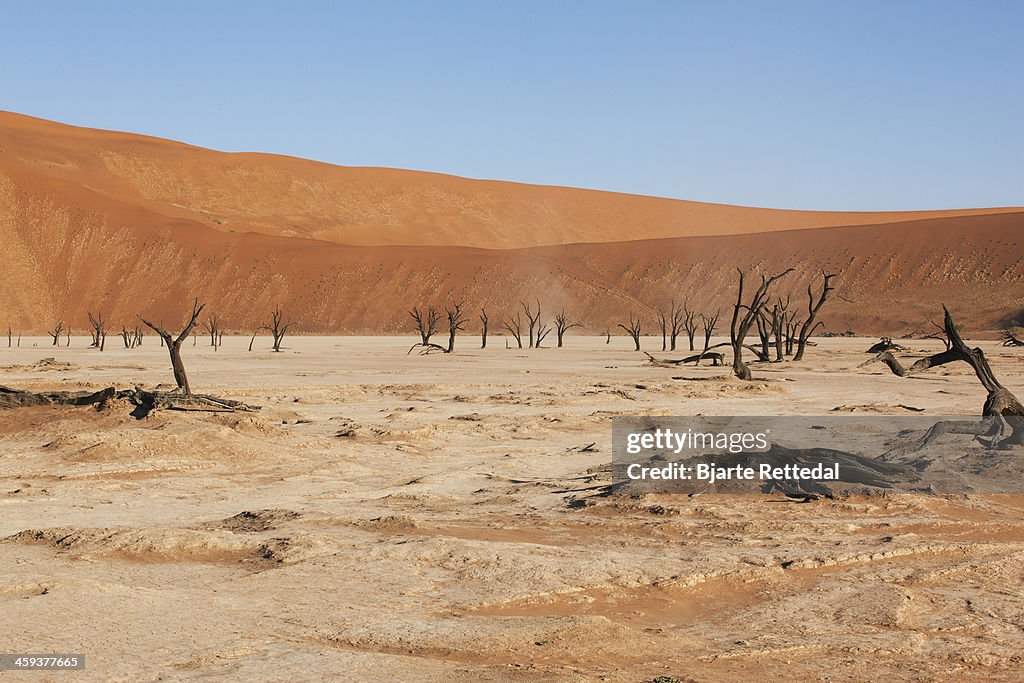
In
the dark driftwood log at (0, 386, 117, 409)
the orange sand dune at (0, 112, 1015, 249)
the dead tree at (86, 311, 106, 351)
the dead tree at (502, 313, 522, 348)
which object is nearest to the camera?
the dark driftwood log at (0, 386, 117, 409)

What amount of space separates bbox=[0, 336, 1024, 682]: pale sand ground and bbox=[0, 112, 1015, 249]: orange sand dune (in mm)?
103062

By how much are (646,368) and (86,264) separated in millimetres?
76889

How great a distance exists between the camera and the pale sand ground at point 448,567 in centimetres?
540

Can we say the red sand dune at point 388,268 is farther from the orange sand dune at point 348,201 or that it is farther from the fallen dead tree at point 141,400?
the fallen dead tree at point 141,400

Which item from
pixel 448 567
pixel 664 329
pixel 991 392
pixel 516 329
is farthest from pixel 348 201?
pixel 448 567

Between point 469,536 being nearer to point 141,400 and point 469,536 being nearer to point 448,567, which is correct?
point 448,567

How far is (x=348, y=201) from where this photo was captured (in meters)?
147

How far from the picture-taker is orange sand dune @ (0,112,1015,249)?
130250mm

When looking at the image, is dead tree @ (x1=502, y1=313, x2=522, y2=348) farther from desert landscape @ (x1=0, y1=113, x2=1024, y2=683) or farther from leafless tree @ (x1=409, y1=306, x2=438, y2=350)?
desert landscape @ (x1=0, y1=113, x2=1024, y2=683)

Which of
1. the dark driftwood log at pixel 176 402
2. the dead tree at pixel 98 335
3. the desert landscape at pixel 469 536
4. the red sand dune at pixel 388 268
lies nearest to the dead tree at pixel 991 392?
the desert landscape at pixel 469 536

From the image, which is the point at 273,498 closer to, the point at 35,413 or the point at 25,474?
the point at 25,474

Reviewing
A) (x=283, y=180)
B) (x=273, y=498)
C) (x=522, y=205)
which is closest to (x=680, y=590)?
(x=273, y=498)

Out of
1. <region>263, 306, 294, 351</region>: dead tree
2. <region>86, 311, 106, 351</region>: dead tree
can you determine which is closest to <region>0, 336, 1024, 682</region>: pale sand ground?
<region>263, 306, 294, 351</region>: dead tree

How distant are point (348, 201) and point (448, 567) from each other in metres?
143
